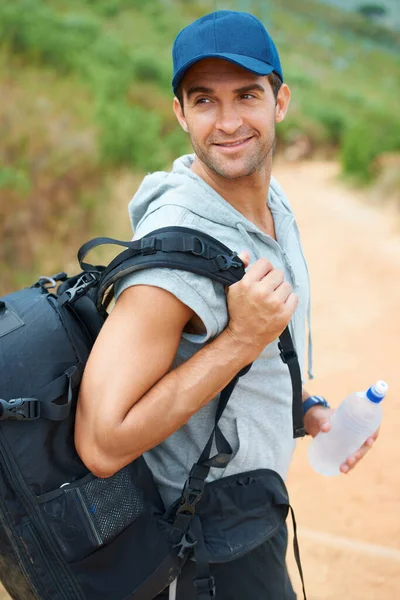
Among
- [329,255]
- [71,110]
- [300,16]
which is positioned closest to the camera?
[71,110]

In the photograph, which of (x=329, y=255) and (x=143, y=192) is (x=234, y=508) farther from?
(x=329, y=255)

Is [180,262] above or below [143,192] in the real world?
below

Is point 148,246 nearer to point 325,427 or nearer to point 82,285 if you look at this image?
point 82,285

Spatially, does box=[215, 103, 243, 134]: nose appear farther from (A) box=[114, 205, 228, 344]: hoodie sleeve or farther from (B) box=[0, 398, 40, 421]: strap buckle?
(B) box=[0, 398, 40, 421]: strap buckle

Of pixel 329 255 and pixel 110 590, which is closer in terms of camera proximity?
pixel 110 590

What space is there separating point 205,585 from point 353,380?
464cm

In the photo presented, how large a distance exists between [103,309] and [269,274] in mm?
449

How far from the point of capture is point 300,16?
1953 inches

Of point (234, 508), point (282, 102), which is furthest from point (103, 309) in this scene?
point (282, 102)

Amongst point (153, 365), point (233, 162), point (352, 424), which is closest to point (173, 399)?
point (153, 365)

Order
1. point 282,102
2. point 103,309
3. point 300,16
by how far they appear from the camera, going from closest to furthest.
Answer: point 103,309 < point 282,102 < point 300,16

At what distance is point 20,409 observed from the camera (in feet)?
4.95

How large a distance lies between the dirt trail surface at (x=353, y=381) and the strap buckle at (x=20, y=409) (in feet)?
8.88

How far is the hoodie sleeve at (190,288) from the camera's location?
1601mm
